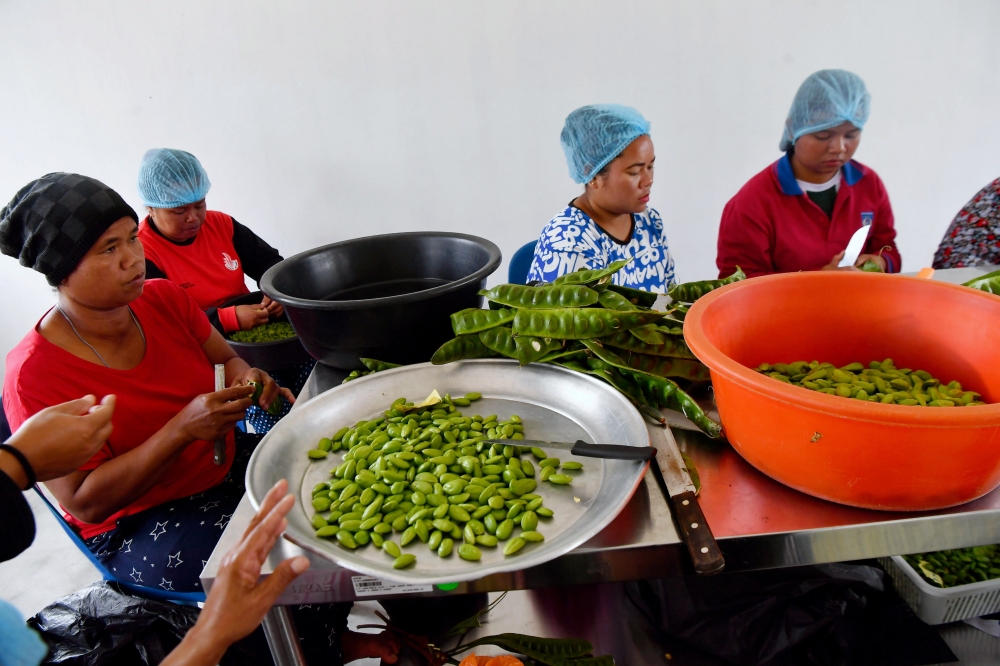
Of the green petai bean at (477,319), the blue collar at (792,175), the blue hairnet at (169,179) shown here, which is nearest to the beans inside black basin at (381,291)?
the green petai bean at (477,319)

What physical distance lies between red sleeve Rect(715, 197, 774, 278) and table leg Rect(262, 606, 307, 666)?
235cm

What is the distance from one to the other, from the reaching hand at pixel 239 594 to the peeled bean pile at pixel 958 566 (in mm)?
1858

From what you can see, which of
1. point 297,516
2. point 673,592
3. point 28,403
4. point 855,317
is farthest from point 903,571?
point 28,403

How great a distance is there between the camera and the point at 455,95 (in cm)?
363

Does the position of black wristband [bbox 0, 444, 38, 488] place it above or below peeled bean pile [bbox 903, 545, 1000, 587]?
above

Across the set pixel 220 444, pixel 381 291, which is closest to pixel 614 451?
pixel 381 291

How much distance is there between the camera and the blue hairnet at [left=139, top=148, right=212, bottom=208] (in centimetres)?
273

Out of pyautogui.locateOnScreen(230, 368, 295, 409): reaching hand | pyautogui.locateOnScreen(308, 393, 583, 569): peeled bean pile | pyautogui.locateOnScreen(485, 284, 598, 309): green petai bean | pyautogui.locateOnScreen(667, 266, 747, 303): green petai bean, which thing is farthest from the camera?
pyautogui.locateOnScreen(230, 368, 295, 409): reaching hand

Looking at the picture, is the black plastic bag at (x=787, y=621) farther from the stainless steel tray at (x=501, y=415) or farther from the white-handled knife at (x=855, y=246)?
the white-handled knife at (x=855, y=246)

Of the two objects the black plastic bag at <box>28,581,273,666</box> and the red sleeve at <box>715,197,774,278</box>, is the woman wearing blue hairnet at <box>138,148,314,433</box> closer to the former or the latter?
the black plastic bag at <box>28,581,273,666</box>

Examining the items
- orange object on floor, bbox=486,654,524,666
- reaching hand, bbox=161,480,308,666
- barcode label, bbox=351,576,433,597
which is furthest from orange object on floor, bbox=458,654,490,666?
reaching hand, bbox=161,480,308,666

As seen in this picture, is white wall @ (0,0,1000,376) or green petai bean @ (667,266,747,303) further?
white wall @ (0,0,1000,376)

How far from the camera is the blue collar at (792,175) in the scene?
2627mm

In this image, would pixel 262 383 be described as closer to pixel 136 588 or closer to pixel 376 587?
pixel 136 588
